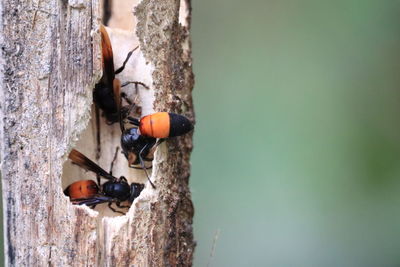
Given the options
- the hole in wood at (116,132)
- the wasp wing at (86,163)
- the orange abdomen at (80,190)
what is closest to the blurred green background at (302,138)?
the hole in wood at (116,132)

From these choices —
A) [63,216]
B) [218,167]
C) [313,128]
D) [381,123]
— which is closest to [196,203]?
[218,167]

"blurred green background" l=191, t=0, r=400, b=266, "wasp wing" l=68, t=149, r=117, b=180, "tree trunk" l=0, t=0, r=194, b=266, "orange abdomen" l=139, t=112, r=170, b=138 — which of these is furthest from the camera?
"blurred green background" l=191, t=0, r=400, b=266

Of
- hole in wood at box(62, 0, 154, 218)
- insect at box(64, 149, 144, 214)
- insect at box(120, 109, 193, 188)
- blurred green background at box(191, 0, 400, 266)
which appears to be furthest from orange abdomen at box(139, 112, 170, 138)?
blurred green background at box(191, 0, 400, 266)

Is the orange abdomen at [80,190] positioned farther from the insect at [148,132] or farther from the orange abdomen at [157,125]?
the orange abdomen at [157,125]

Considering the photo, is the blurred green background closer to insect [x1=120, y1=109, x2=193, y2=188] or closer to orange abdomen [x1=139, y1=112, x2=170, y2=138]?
insect [x1=120, y1=109, x2=193, y2=188]

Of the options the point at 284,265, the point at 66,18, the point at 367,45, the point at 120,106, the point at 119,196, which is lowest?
the point at 284,265

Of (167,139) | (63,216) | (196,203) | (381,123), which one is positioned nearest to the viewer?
(63,216)

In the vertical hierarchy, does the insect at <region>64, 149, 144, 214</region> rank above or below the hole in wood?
below

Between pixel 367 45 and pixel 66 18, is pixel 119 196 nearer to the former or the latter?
pixel 66 18

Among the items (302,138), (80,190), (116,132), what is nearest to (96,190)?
(80,190)
